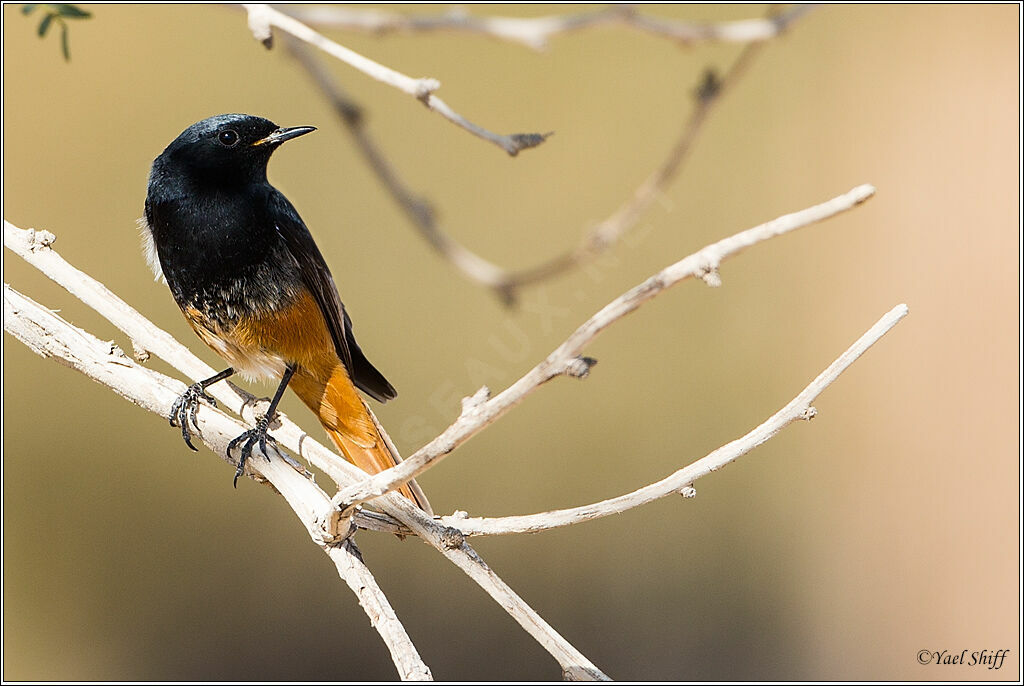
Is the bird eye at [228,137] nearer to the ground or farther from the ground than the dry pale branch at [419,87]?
farther from the ground

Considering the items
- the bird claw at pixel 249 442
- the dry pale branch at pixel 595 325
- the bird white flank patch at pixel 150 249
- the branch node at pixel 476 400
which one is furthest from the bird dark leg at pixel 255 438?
the branch node at pixel 476 400

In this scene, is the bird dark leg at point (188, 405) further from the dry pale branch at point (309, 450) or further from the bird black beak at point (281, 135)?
the bird black beak at point (281, 135)

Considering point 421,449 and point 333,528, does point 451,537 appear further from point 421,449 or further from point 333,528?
point 421,449

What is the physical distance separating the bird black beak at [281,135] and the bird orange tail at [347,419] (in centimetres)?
53

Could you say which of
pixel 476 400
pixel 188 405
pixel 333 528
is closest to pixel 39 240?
pixel 188 405

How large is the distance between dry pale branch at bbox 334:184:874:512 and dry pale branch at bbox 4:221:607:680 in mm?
258

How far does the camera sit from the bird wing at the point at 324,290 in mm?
2002

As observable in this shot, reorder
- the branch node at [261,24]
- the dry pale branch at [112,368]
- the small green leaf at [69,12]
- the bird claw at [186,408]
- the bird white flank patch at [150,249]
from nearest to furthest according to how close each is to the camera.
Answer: the small green leaf at [69,12]
the branch node at [261,24]
the dry pale branch at [112,368]
the bird claw at [186,408]
the bird white flank patch at [150,249]

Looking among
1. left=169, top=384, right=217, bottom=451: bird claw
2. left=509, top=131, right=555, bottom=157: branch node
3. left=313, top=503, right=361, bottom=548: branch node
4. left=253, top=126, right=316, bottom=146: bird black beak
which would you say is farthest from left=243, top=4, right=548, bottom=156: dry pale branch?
left=169, top=384, right=217, bottom=451: bird claw

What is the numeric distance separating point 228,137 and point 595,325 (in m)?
1.17

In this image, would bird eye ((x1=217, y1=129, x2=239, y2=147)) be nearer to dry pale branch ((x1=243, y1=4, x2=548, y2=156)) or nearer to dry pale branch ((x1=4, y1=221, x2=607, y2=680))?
dry pale branch ((x1=4, y1=221, x2=607, y2=680))

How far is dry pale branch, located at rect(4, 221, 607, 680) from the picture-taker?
144 centimetres

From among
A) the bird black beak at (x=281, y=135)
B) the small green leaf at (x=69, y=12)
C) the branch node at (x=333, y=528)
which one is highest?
the bird black beak at (x=281, y=135)

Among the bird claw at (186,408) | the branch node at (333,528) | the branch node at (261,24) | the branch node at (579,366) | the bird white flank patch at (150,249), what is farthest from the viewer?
the bird white flank patch at (150,249)
